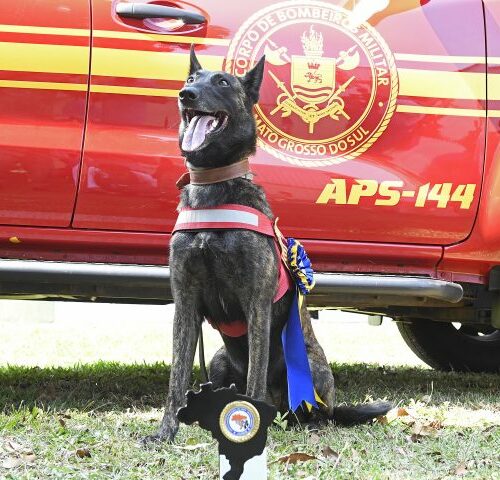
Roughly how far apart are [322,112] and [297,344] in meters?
1.03

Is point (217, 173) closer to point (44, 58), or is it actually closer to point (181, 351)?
point (181, 351)

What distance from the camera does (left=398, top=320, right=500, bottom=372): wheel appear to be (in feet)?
16.4

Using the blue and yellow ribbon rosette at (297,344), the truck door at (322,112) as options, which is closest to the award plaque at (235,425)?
the blue and yellow ribbon rosette at (297,344)

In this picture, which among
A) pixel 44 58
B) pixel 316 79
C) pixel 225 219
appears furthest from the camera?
pixel 316 79

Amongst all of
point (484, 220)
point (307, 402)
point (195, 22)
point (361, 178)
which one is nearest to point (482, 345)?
point (484, 220)

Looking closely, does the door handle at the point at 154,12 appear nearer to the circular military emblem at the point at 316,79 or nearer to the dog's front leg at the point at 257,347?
the circular military emblem at the point at 316,79

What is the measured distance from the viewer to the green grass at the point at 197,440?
99.5 inches

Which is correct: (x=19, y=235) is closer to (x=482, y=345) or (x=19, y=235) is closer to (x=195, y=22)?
(x=195, y=22)

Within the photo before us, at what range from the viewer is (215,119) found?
2836mm

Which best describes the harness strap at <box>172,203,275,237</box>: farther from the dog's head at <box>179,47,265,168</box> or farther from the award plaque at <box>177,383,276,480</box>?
the award plaque at <box>177,383,276,480</box>

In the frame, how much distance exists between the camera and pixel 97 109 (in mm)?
3359

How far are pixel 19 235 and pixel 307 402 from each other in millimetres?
1299

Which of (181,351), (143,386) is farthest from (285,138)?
(143,386)

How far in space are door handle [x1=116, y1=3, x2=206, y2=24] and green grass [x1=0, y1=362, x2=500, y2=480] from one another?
1.55m
